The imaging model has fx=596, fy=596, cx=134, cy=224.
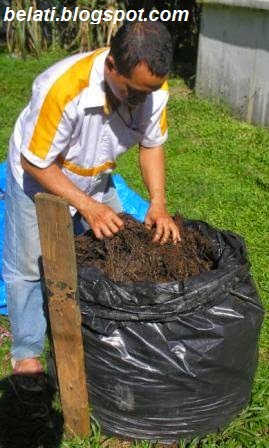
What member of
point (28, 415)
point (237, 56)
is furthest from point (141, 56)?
point (237, 56)

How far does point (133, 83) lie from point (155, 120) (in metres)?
0.47

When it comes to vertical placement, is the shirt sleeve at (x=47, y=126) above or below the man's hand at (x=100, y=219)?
above

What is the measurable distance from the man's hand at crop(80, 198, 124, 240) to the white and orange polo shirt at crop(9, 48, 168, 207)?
0.22 meters

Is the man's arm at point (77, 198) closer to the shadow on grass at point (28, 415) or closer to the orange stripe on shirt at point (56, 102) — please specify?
the orange stripe on shirt at point (56, 102)

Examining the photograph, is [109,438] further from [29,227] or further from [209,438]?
[29,227]

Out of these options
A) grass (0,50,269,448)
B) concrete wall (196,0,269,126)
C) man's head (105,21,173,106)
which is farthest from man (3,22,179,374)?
concrete wall (196,0,269,126)

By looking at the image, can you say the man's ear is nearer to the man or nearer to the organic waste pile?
the man

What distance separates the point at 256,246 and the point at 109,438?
5.88ft

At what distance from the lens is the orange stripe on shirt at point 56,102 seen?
78.2 inches

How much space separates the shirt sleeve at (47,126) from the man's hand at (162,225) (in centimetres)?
48

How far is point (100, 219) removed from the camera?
210cm

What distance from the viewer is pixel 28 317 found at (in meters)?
2.56

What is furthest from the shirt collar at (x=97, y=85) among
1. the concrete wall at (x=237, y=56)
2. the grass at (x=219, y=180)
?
the concrete wall at (x=237, y=56)

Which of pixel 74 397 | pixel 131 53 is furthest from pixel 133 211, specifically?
pixel 131 53
